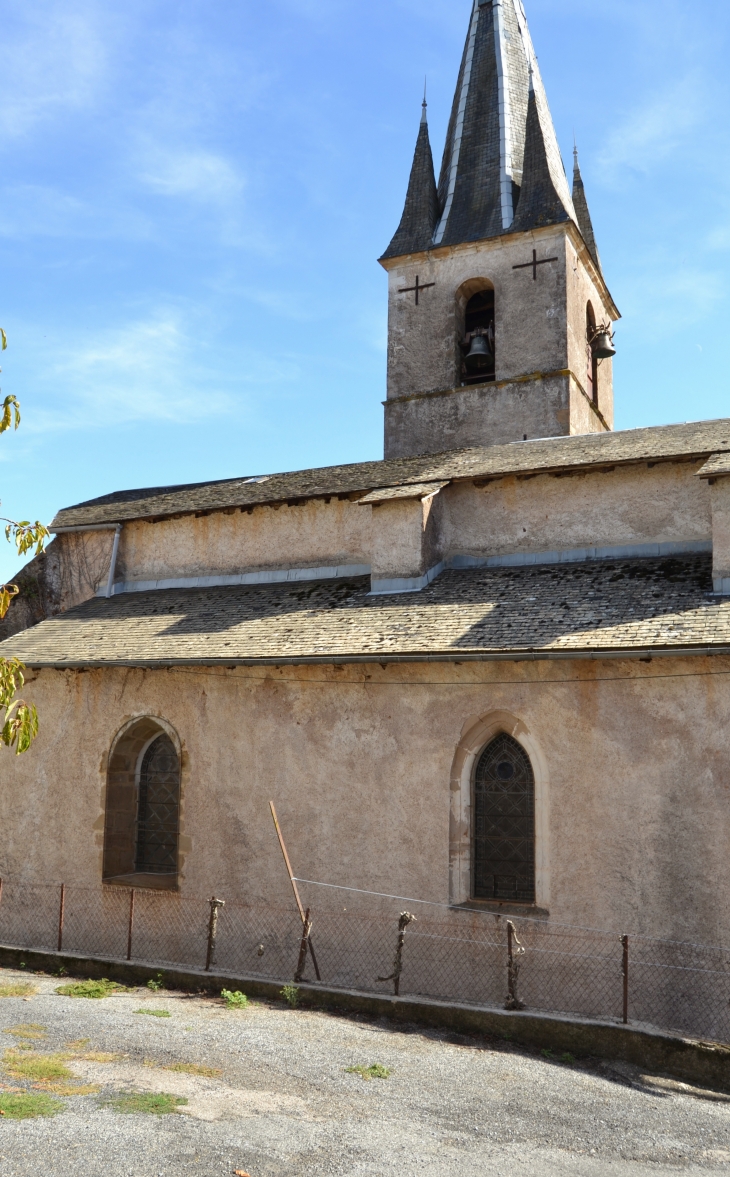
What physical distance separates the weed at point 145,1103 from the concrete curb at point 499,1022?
135 inches

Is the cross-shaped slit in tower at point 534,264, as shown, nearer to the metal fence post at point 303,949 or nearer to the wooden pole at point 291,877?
the wooden pole at point 291,877

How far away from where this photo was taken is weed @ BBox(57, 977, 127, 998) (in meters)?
10.6

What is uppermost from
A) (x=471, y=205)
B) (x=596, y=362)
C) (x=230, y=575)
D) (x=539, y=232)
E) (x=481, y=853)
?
(x=471, y=205)

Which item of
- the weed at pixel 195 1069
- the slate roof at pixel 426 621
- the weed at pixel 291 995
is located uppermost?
the slate roof at pixel 426 621

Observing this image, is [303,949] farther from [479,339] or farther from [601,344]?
[601,344]

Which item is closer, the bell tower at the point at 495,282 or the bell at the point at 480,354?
the bell tower at the point at 495,282

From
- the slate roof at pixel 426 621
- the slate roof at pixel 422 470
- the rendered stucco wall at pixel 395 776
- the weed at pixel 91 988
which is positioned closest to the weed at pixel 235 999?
the weed at pixel 91 988

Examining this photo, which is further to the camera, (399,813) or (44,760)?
(44,760)

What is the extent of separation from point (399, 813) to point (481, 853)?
3.52ft

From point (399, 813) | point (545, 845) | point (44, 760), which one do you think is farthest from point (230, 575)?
point (545, 845)

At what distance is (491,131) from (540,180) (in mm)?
2510

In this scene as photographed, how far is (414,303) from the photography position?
20.7 metres

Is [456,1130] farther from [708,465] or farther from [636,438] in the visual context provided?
[636,438]

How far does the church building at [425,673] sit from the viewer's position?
10148 millimetres
